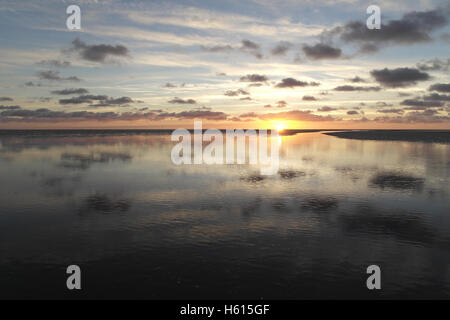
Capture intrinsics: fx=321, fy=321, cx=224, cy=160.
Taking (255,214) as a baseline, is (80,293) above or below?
below

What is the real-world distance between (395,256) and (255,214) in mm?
11411

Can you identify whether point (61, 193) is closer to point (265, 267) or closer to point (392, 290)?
point (265, 267)

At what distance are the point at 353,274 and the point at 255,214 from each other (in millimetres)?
11351

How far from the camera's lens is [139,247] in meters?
20.3

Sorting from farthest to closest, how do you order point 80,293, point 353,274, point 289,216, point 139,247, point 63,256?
point 289,216
point 139,247
point 63,256
point 353,274
point 80,293

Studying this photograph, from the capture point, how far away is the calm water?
16.1 m

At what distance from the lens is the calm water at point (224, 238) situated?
16078 millimetres

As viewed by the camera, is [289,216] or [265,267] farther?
[289,216]

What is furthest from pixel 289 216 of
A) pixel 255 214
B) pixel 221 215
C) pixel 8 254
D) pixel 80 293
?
pixel 8 254

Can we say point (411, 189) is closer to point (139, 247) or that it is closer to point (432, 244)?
point (432, 244)

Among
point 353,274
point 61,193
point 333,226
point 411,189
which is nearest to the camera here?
point 353,274

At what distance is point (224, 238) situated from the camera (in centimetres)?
2197

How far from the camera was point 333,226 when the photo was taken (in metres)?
24.2

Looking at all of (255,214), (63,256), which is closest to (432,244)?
(255,214)
